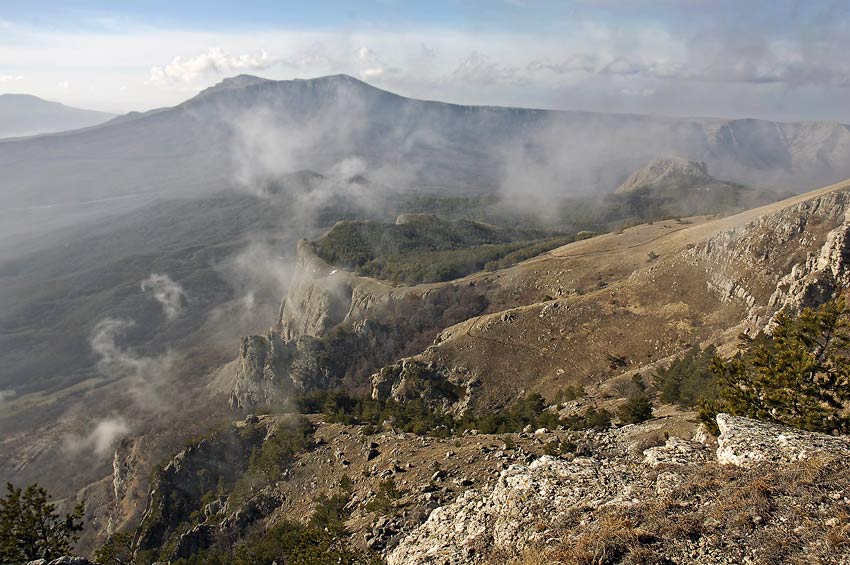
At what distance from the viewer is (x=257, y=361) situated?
285 feet

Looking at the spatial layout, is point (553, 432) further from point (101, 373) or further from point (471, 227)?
point (101, 373)

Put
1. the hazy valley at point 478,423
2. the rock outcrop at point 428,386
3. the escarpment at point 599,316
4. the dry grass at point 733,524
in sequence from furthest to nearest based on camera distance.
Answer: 1. the rock outcrop at point 428,386
2. the escarpment at point 599,316
3. the hazy valley at point 478,423
4. the dry grass at point 733,524

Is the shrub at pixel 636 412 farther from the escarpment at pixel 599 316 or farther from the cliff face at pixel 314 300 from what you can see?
the cliff face at pixel 314 300

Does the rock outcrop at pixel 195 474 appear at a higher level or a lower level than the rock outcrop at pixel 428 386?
lower

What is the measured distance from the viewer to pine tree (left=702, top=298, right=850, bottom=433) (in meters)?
20.0

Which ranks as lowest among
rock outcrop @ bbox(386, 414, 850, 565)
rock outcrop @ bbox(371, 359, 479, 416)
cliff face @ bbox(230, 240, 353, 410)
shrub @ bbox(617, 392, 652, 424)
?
cliff face @ bbox(230, 240, 353, 410)

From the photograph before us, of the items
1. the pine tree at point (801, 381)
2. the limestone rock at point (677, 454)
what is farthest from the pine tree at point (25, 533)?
the pine tree at point (801, 381)

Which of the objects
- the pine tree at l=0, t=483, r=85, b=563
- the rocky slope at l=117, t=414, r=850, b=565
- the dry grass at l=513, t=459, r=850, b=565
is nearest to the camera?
the dry grass at l=513, t=459, r=850, b=565

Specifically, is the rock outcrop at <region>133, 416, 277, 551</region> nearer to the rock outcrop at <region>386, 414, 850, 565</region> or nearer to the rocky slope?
the rocky slope

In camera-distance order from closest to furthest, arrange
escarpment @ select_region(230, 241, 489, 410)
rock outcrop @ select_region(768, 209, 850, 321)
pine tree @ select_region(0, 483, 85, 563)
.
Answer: pine tree @ select_region(0, 483, 85, 563), rock outcrop @ select_region(768, 209, 850, 321), escarpment @ select_region(230, 241, 489, 410)

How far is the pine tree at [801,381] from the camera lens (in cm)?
1997

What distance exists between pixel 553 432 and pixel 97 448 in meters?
105

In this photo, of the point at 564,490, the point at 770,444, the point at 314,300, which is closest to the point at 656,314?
the point at 770,444

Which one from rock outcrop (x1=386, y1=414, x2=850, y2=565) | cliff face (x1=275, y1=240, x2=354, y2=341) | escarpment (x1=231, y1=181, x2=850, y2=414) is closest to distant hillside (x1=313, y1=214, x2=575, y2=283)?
cliff face (x1=275, y1=240, x2=354, y2=341)
